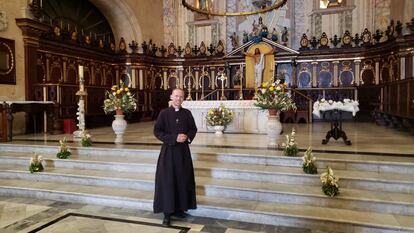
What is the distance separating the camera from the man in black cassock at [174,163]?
4164mm

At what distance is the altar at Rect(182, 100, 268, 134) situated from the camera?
9.52m

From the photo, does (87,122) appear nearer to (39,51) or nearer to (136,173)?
(39,51)

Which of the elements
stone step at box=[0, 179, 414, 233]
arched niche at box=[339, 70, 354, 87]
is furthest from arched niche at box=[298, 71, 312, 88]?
stone step at box=[0, 179, 414, 233]

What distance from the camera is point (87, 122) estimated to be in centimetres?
1172

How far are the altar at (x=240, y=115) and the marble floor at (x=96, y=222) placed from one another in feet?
17.7

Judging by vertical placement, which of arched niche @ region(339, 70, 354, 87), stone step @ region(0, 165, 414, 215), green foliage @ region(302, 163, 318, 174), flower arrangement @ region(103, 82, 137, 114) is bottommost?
stone step @ region(0, 165, 414, 215)

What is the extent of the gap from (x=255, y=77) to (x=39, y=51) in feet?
28.7

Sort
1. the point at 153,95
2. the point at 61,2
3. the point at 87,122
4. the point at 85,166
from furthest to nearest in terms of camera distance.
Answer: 1. the point at 153,95
2. the point at 61,2
3. the point at 87,122
4. the point at 85,166

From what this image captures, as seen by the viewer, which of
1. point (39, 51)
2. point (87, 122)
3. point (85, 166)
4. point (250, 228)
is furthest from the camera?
point (87, 122)

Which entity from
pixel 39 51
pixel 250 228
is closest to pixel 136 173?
pixel 250 228

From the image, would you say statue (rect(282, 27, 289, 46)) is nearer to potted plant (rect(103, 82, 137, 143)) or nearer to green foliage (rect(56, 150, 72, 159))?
potted plant (rect(103, 82, 137, 143))

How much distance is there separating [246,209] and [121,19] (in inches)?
512

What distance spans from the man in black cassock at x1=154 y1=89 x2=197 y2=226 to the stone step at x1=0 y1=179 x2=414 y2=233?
20.6 inches

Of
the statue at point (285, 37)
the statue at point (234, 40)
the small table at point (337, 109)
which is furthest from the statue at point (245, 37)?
the small table at point (337, 109)
